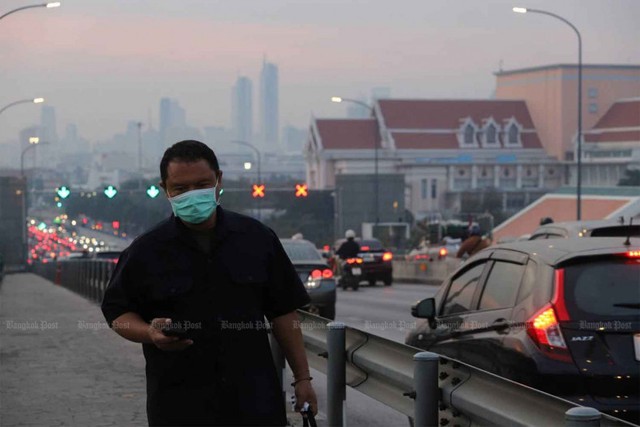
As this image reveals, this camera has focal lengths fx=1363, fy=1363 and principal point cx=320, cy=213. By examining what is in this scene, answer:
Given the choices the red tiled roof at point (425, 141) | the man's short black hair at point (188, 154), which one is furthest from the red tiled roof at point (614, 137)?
the man's short black hair at point (188, 154)

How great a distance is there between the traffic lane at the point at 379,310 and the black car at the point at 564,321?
6.56 meters

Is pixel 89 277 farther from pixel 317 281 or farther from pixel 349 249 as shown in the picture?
pixel 317 281

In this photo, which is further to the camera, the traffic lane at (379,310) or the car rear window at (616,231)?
the traffic lane at (379,310)

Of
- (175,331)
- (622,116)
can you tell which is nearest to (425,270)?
(175,331)

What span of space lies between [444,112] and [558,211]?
314 feet

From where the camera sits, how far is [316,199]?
112000 mm

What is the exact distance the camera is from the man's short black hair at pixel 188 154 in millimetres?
5617

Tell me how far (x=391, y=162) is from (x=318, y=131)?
32.6 feet

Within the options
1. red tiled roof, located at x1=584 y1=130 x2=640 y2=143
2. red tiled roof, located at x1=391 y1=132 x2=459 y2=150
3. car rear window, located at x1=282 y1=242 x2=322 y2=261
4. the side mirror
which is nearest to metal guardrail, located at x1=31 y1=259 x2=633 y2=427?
the side mirror

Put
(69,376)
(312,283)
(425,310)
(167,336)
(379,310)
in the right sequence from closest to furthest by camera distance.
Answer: (167,336) < (425,310) < (69,376) < (312,283) < (379,310)

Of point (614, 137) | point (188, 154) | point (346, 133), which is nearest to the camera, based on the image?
point (188, 154)

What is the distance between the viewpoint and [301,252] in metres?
22.9

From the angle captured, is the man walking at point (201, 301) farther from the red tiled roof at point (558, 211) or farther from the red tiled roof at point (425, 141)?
the red tiled roof at point (425, 141)

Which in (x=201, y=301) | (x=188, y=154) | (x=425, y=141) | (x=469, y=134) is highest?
(x=469, y=134)
